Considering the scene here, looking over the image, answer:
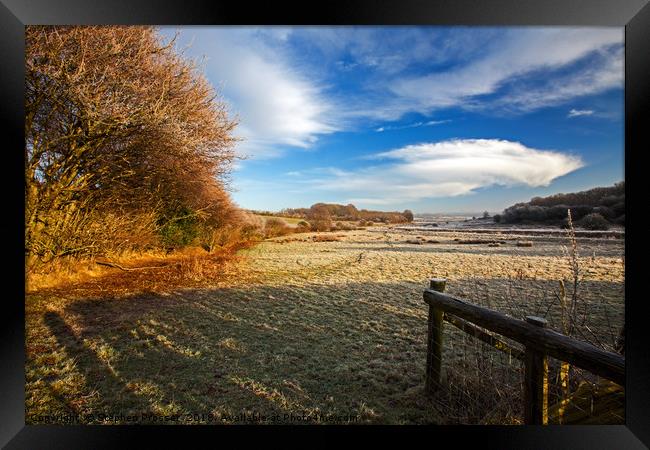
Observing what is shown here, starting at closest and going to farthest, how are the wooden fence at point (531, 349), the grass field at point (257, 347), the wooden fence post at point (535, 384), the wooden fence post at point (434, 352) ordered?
the wooden fence at point (531, 349) → the wooden fence post at point (535, 384) → the grass field at point (257, 347) → the wooden fence post at point (434, 352)

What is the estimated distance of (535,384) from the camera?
1.56m

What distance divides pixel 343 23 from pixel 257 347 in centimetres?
362

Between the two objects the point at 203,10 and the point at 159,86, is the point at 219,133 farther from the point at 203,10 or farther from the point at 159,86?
the point at 203,10

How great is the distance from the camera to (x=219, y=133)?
5340mm

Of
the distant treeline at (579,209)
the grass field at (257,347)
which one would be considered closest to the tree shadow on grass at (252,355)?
the grass field at (257,347)

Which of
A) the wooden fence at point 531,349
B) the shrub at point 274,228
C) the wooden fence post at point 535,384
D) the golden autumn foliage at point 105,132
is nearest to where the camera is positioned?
the wooden fence at point 531,349

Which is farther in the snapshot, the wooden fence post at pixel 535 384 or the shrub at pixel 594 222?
the shrub at pixel 594 222

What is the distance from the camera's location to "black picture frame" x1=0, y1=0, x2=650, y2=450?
1.75m

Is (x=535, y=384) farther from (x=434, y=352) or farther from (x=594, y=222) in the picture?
(x=594, y=222)

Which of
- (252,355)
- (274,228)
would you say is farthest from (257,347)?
(274,228)

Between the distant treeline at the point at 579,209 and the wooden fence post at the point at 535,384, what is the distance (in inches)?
51.8

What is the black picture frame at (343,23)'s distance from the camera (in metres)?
1.75

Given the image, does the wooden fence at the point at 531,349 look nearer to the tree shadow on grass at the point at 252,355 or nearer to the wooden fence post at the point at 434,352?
the wooden fence post at the point at 434,352
